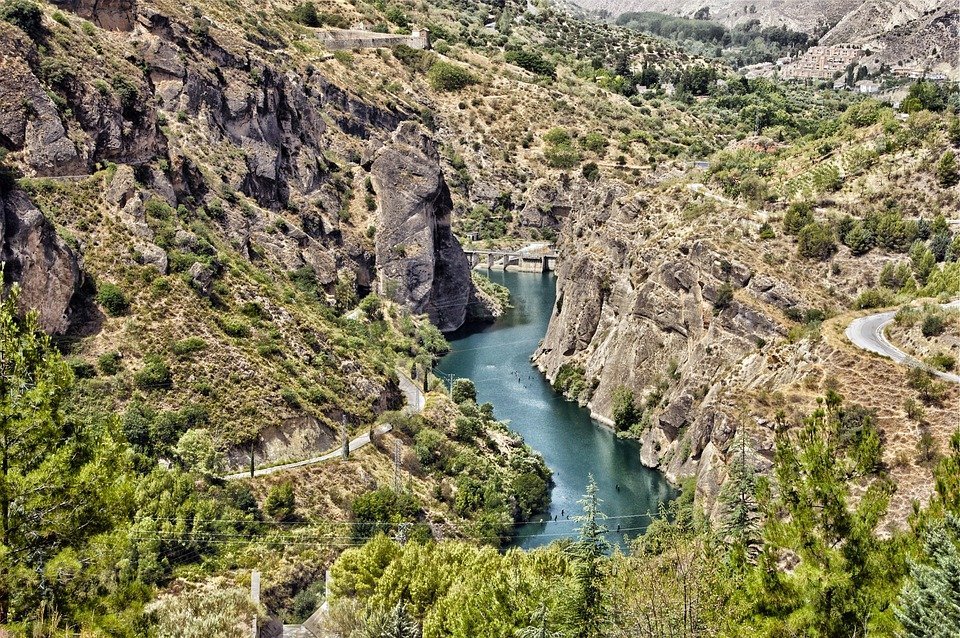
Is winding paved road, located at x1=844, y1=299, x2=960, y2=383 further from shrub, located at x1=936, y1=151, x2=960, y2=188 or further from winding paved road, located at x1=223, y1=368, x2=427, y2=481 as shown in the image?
winding paved road, located at x1=223, y1=368, x2=427, y2=481

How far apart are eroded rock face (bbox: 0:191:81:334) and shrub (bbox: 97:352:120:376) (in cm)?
294

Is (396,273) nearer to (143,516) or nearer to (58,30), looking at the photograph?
(58,30)

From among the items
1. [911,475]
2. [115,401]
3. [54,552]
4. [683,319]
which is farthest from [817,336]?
[54,552]

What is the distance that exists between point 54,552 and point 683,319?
58774 millimetres

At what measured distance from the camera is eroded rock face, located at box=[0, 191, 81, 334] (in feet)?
167

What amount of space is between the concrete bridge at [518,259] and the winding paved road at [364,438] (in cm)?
6059

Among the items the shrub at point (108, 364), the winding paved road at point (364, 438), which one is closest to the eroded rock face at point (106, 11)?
the shrub at point (108, 364)

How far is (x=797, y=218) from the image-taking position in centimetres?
7125

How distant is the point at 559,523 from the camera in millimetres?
57750

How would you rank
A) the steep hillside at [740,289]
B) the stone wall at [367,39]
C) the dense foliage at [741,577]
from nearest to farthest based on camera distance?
the dense foliage at [741,577] < the steep hillside at [740,289] < the stone wall at [367,39]

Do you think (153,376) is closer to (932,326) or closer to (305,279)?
(305,279)

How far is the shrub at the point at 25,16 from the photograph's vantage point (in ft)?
206

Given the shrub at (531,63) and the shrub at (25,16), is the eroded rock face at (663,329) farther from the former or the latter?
the shrub at (531,63)

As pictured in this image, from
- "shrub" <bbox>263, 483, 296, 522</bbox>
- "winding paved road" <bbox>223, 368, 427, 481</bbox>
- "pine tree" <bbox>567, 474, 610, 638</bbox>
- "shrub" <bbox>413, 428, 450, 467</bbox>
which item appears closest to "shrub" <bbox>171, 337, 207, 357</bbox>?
"winding paved road" <bbox>223, 368, 427, 481</bbox>
